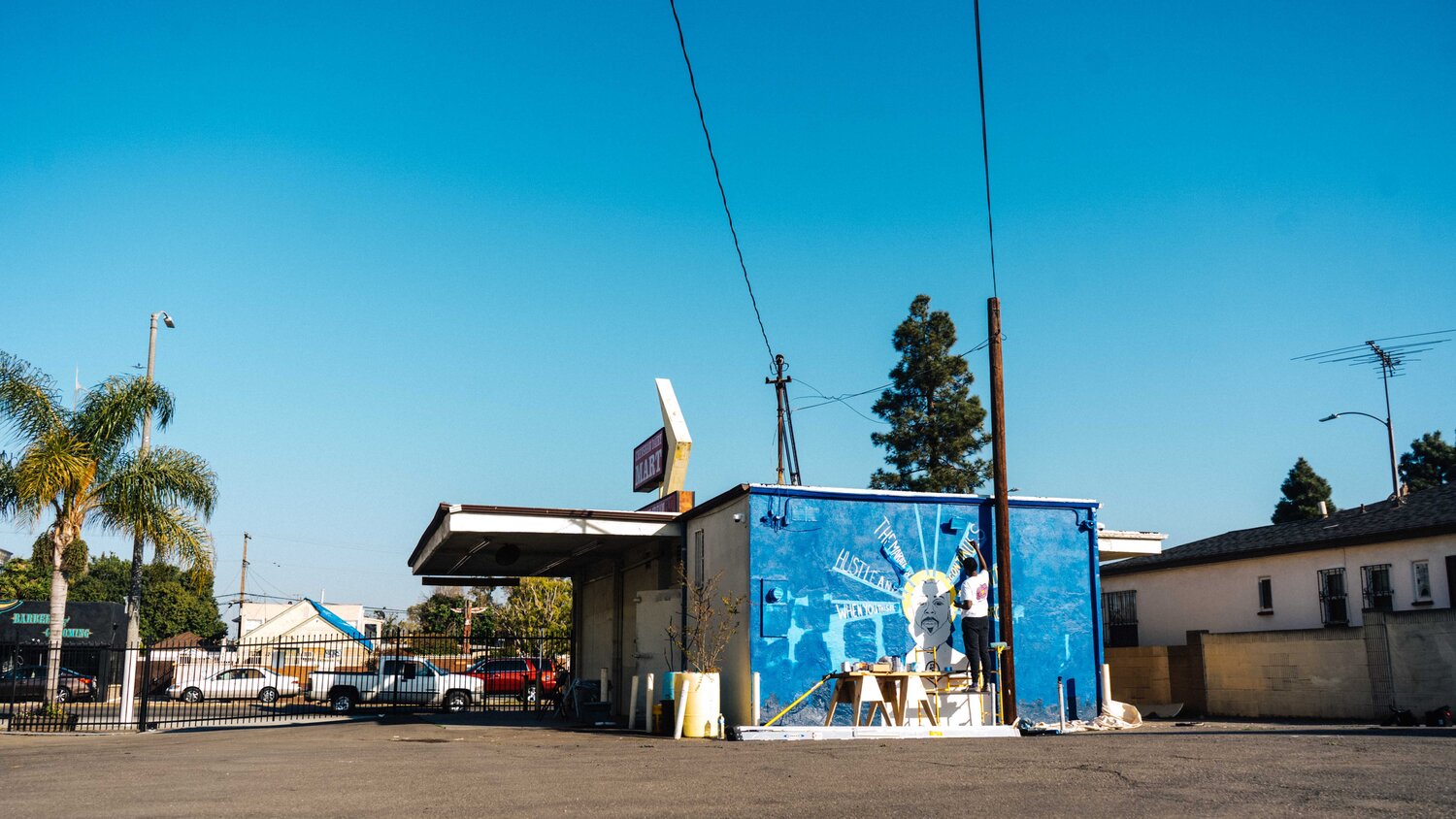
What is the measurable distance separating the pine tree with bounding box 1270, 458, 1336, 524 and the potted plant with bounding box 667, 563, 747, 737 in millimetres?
46390

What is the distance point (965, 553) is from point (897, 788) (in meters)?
9.91

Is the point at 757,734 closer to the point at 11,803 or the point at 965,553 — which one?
the point at 965,553

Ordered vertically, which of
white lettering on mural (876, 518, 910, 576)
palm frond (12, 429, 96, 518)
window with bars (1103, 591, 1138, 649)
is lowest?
window with bars (1103, 591, 1138, 649)

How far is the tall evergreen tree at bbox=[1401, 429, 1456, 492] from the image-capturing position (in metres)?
57.8

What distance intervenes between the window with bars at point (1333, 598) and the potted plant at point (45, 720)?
87.6ft

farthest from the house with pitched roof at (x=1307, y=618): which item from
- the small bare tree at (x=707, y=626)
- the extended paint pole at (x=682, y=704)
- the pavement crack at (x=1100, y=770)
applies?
the pavement crack at (x=1100, y=770)

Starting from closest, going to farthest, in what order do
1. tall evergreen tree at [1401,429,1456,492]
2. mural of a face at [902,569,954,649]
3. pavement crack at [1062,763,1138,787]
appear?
pavement crack at [1062,763,1138,787] → mural of a face at [902,569,954,649] → tall evergreen tree at [1401,429,1456,492]

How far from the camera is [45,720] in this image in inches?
862

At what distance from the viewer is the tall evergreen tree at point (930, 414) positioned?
46219 mm

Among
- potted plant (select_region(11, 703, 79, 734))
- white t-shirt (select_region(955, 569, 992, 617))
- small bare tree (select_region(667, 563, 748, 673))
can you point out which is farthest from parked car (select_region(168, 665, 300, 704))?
white t-shirt (select_region(955, 569, 992, 617))

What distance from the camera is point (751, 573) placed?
56.7 ft

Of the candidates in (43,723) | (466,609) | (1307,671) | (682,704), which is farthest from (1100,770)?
(466,609)

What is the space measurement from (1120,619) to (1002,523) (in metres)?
15.8

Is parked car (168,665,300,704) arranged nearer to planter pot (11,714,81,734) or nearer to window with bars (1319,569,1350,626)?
planter pot (11,714,81,734)
